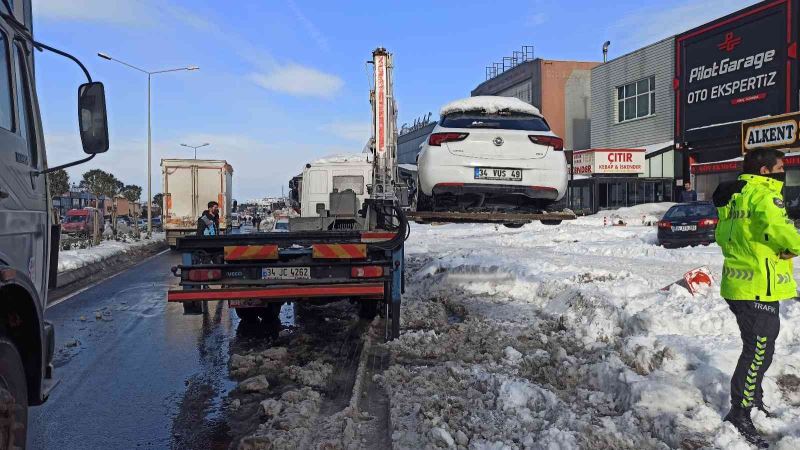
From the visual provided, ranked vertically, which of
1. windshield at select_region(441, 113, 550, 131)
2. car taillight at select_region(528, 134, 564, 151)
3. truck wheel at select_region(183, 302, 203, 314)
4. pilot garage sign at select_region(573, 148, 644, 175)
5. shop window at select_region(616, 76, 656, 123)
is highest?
shop window at select_region(616, 76, 656, 123)

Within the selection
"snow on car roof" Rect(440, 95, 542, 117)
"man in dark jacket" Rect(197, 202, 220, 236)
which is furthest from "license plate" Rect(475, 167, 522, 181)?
"man in dark jacket" Rect(197, 202, 220, 236)

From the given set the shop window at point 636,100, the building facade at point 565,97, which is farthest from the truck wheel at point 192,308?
the building facade at point 565,97

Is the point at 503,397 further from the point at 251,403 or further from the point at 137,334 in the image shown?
the point at 137,334

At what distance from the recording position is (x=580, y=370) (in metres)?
5.32

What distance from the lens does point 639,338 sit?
5680 mm

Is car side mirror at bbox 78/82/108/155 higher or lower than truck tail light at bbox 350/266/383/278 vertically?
higher

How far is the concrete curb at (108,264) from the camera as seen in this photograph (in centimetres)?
1510

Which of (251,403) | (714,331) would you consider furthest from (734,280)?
(251,403)

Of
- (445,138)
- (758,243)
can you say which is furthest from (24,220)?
(445,138)

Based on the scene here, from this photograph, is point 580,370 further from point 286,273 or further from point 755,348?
point 286,273

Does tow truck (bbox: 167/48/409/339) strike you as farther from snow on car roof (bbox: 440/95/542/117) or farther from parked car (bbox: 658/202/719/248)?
parked car (bbox: 658/202/719/248)

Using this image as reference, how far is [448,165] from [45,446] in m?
5.08

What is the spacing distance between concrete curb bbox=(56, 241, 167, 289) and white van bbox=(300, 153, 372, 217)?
14.5 ft

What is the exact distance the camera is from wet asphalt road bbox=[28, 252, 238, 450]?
179 inches
